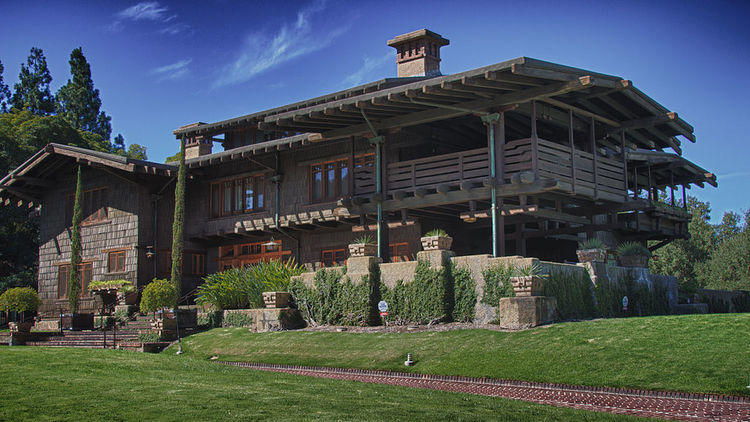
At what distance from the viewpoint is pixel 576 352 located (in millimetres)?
13289

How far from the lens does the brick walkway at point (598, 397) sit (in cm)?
967

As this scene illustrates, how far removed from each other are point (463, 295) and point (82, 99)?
51.3m

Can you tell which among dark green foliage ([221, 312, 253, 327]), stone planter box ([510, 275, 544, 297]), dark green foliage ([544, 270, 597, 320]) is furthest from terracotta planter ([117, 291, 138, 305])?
dark green foliage ([544, 270, 597, 320])

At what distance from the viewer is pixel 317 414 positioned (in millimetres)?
9281

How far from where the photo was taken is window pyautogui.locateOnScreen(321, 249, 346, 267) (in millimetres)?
26781

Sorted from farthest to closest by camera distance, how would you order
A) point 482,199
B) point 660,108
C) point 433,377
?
1. point 660,108
2. point 482,199
3. point 433,377

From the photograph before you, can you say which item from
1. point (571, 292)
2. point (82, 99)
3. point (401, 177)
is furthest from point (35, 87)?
point (571, 292)

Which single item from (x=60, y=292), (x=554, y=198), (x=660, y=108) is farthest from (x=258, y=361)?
(x=60, y=292)

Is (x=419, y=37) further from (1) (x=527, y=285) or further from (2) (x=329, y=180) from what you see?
(1) (x=527, y=285)

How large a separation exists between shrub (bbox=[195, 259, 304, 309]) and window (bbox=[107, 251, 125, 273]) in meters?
6.51

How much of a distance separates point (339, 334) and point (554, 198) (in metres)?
7.92

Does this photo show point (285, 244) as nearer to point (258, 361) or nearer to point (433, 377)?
point (258, 361)

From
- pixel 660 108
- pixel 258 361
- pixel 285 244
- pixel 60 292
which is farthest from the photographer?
pixel 60 292

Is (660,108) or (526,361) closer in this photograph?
(526,361)
